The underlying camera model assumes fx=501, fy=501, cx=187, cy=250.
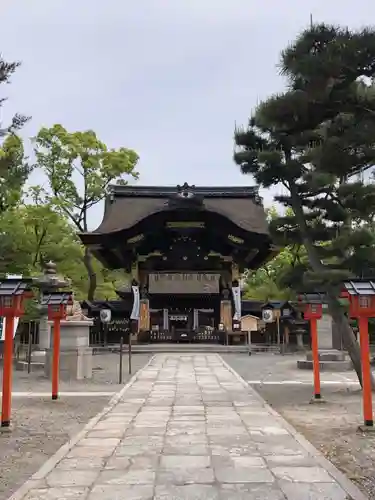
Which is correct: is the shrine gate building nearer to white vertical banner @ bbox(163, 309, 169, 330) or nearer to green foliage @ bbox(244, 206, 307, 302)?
white vertical banner @ bbox(163, 309, 169, 330)

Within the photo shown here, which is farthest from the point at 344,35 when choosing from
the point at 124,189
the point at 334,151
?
the point at 124,189

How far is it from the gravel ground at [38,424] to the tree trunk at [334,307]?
463 centimetres

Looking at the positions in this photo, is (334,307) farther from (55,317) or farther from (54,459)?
(54,459)

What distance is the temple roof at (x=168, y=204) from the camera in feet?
80.6

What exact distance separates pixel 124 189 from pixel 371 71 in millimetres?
21840

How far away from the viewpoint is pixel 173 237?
83.3 ft

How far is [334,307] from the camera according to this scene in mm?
9969

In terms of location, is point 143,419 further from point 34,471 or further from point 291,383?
point 291,383

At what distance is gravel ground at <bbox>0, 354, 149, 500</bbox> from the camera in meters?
4.76

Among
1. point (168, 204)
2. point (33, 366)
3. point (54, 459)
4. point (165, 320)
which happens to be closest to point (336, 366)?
point (33, 366)

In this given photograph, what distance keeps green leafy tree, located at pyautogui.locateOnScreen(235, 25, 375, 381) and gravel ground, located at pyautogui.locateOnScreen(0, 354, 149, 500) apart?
193 inches

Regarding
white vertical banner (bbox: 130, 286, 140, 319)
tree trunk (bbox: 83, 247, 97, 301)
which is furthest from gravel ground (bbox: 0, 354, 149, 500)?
tree trunk (bbox: 83, 247, 97, 301)

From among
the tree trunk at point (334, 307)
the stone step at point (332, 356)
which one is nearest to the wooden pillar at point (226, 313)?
the stone step at point (332, 356)

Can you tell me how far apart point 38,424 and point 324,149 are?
5895 mm
